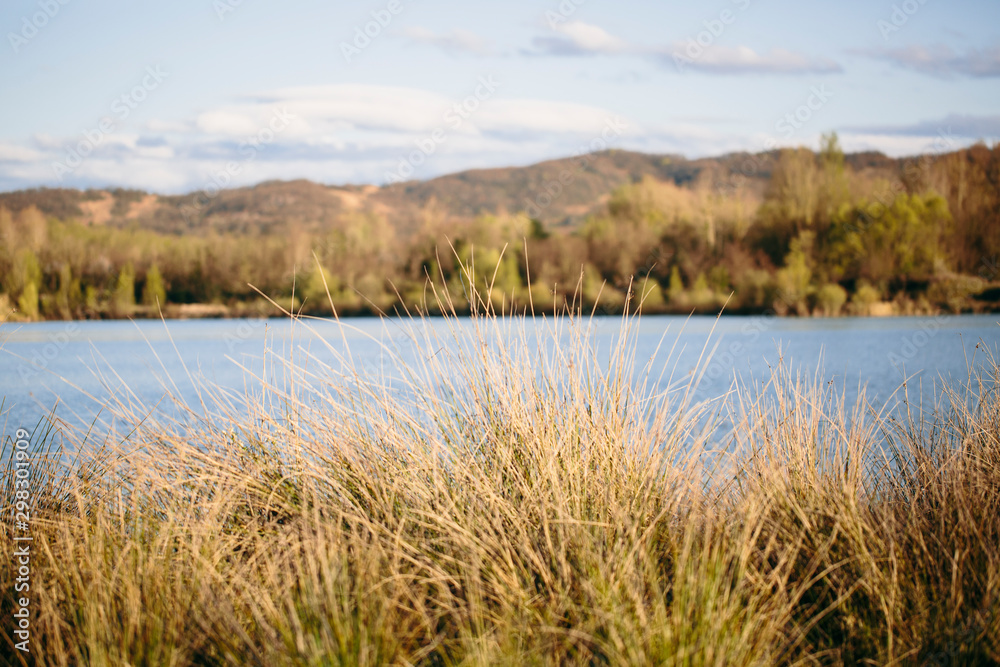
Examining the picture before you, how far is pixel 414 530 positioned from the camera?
121 inches

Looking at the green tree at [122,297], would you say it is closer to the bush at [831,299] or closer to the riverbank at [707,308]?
the riverbank at [707,308]

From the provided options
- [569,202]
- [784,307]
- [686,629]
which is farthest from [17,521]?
[569,202]

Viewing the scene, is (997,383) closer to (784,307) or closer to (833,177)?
(784,307)

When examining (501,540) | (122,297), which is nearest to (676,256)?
(122,297)

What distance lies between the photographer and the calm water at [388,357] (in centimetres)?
974

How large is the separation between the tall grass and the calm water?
554 millimetres

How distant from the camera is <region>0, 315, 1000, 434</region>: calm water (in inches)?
384

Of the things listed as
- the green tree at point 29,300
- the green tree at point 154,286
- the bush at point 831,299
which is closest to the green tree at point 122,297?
the green tree at point 154,286

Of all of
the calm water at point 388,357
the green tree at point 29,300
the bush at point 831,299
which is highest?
the green tree at point 29,300

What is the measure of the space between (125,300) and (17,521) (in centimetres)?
5306

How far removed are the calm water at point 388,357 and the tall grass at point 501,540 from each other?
0.55 metres

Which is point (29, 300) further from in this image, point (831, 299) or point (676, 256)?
point (831, 299)

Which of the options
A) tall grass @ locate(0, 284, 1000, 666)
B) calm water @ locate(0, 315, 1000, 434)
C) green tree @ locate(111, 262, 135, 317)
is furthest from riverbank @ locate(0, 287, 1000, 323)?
tall grass @ locate(0, 284, 1000, 666)

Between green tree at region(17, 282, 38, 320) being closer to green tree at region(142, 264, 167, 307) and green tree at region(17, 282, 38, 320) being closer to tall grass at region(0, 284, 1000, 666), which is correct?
green tree at region(142, 264, 167, 307)
